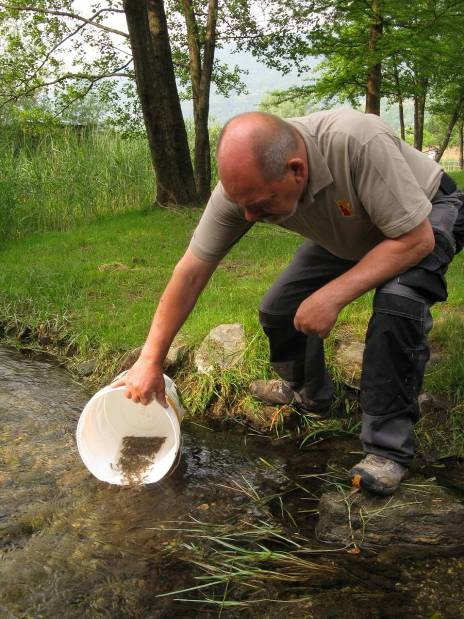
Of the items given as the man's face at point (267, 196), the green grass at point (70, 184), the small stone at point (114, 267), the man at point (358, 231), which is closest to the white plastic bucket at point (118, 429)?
the man at point (358, 231)

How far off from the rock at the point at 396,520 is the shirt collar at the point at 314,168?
132cm

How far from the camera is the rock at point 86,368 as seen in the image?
476 centimetres

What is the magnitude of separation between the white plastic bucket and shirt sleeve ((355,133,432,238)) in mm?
1300

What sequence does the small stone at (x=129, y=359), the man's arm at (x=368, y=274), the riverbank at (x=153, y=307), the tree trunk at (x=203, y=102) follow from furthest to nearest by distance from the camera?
the tree trunk at (x=203, y=102)
the small stone at (x=129, y=359)
the riverbank at (x=153, y=307)
the man's arm at (x=368, y=274)

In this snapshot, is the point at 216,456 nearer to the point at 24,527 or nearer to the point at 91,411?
the point at 91,411

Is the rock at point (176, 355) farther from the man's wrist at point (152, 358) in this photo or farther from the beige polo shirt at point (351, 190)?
the beige polo shirt at point (351, 190)

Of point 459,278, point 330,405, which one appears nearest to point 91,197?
point 459,278

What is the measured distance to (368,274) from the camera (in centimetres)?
256

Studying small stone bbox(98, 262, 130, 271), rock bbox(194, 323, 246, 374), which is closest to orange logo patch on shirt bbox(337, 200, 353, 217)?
rock bbox(194, 323, 246, 374)

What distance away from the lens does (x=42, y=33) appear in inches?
526

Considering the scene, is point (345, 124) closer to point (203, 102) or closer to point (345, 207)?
point (345, 207)

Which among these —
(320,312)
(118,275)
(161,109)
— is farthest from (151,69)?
(320,312)

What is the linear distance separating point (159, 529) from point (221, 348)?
5.31ft

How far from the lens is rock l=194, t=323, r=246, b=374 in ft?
13.7
